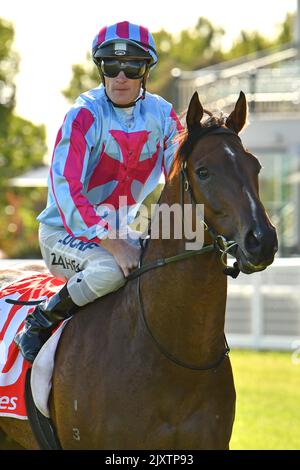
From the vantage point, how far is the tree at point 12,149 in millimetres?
35375

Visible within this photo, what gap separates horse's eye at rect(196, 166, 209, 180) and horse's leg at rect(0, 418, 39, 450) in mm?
1688

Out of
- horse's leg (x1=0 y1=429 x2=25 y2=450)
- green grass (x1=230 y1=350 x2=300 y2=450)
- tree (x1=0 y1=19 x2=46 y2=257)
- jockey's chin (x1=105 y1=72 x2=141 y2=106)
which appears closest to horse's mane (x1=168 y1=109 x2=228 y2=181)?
jockey's chin (x1=105 y1=72 x2=141 y2=106)

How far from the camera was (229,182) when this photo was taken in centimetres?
441

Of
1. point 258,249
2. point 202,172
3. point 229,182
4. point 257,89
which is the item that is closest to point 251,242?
point 258,249

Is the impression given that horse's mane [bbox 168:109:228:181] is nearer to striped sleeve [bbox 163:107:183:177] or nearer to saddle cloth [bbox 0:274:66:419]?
striped sleeve [bbox 163:107:183:177]

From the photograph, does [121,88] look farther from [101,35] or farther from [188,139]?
[188,139]

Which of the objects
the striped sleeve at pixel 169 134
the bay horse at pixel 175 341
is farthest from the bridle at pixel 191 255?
the striped sleeve at pixel 169 134

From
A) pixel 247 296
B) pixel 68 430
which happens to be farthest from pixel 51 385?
pixel 247 296

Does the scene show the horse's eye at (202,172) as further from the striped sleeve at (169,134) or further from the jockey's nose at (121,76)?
the jockey's nose at (121,76)

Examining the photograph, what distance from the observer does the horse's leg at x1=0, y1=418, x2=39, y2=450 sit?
211 inches

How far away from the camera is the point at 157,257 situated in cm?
486

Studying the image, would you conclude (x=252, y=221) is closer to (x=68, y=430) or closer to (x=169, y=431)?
(x=169, y=431)

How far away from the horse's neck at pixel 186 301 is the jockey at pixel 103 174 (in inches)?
9.0

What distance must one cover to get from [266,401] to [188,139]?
642cm
